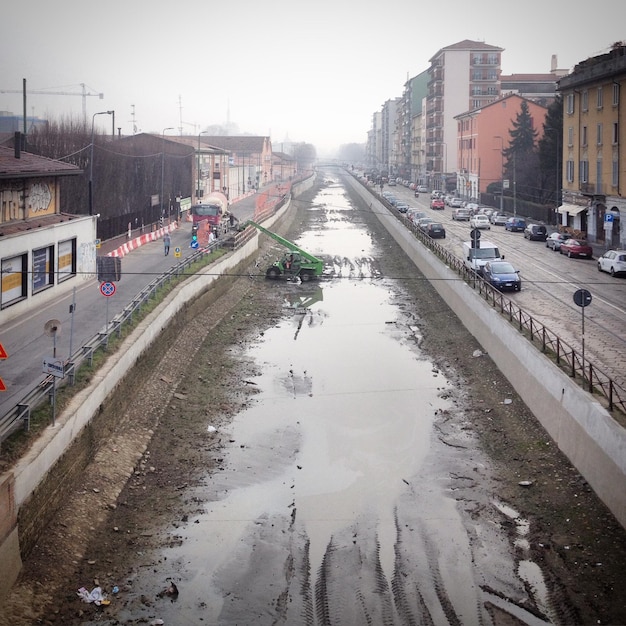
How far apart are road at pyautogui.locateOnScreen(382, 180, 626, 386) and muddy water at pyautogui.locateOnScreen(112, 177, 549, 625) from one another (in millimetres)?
4549

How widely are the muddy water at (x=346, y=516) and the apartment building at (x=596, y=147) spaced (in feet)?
88.5

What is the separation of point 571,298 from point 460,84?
10708 cm

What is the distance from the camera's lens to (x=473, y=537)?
17469 millimetres

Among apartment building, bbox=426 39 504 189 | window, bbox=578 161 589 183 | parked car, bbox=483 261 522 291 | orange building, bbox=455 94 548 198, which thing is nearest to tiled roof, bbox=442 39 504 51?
apartment building, bbox=426 39 504 189

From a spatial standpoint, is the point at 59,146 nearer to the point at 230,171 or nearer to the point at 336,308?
the point at 336,308

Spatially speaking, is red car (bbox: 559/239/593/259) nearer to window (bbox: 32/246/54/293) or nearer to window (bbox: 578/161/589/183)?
window (bbox: 578/161/589/183)

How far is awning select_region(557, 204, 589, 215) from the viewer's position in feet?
196

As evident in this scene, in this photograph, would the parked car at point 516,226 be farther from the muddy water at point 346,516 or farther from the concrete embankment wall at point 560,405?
the muddy water at point 346,516

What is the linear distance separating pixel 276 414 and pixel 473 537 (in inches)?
383

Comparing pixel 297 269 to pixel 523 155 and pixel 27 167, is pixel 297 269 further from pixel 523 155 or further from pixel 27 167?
pixel 523 155

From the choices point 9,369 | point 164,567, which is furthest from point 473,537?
point 9,369

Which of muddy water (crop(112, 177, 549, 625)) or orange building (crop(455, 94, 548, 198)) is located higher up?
orange building (crop(455, 94, 548, 198))

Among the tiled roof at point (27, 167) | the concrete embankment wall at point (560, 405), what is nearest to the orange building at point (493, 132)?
the concrete embankment wall at point (560, 405)

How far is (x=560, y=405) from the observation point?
2123 cm
